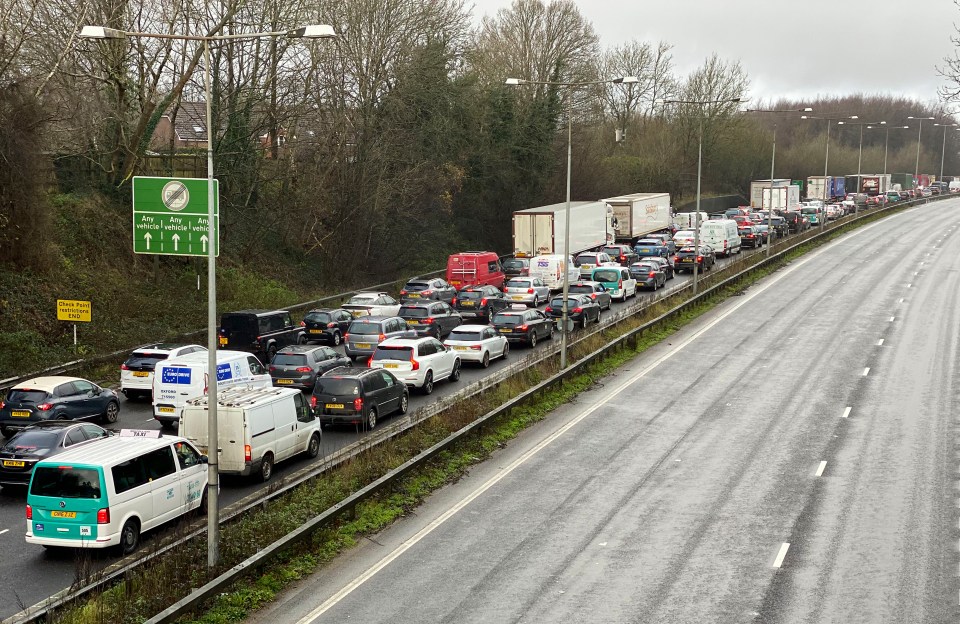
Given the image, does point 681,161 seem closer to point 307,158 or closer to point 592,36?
point 592,36

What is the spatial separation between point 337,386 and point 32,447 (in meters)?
7.48

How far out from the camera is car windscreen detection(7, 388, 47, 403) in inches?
1014

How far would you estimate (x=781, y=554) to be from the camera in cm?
1714

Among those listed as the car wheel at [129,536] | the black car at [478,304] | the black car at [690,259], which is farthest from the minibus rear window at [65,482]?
the black car at [690,259]

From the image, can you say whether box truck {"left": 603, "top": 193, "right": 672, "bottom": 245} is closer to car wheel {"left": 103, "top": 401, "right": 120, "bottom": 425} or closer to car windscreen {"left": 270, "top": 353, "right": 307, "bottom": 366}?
car windscreen {"left": 270, "top": 353, "right": 307, "bottom": 366}

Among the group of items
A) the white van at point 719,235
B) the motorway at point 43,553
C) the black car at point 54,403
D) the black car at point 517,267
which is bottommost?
the motorway at point 43,553

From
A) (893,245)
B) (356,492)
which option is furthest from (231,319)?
(893,245)

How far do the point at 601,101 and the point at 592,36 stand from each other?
14966 millimetres

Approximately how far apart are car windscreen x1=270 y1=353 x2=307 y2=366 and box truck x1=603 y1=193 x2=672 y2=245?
37.1 metres

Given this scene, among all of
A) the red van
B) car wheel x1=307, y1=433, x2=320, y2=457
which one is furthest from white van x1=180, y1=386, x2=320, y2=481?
the red van

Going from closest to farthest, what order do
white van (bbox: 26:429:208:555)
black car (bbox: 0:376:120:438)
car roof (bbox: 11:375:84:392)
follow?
white van (bbox: 26:429:208:555)
black car (bbox: 0:376:120:438)
car roof (bbox: 11:375:84:392)

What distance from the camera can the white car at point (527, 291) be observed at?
4694 cm

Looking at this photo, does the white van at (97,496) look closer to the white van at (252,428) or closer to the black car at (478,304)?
the white van at (252,428)

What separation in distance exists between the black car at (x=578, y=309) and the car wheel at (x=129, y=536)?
84.5ft
